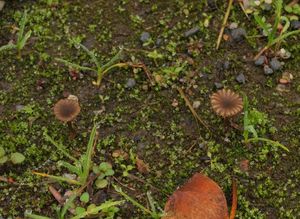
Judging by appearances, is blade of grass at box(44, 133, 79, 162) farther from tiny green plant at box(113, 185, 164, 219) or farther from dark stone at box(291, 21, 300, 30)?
dark stone at box(291, 21, 300, 30)

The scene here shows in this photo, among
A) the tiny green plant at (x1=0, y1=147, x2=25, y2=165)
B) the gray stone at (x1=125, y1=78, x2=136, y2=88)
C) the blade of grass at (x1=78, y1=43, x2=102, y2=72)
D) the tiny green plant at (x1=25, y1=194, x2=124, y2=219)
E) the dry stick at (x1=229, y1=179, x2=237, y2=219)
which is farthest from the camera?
the gray stone at (x1=125, y1=78, x2=136, y2=88)

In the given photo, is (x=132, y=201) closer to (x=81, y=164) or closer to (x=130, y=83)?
(x=81, y=164)

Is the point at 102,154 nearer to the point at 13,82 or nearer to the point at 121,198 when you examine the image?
the point at 121,198

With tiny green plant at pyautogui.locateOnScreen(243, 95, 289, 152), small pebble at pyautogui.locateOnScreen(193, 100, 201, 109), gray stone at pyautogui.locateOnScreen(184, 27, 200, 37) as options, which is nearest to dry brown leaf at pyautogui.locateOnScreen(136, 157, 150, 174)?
small pebble at pyautogui.locateOnScreen(193, 100, 201, 109)

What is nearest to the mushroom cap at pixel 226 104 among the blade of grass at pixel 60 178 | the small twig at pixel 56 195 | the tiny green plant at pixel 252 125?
the tiny green plant at pixel 252 125

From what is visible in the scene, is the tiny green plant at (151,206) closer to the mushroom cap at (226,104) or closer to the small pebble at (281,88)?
the mushroom cap at (226,104)

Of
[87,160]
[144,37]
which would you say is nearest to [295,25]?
[144,37]

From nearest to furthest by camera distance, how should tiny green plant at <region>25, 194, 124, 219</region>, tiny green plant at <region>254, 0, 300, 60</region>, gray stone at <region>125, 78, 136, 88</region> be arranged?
tiny green plant at <region>25, 194, 124, 219</region> < tiny green plant at <region>254, 0, 300, 60</region> < gray stone at <region>125, 78, 136, 88</region>
